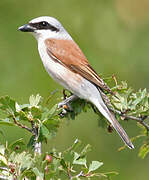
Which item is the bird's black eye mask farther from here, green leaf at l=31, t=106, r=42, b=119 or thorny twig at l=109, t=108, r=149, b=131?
green leaf at l=31, t=106, r=42, b=119

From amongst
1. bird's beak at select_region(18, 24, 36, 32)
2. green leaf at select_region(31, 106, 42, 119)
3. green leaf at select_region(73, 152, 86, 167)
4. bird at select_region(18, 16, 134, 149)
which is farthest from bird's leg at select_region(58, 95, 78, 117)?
bird's beak at select_region(18, 24, 36, 32)

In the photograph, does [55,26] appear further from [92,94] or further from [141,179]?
[141,179]

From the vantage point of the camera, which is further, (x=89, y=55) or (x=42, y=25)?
(x=89, y=55)

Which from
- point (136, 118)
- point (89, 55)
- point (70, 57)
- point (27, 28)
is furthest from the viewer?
point (89, 55)

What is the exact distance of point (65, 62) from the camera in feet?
11.8

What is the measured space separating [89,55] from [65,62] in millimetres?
865

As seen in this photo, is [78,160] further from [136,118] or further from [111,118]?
[111,118]

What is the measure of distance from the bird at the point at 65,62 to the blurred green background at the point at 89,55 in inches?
15.7

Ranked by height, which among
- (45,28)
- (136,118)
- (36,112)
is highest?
(45,28)

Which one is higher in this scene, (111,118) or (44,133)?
(44,133)

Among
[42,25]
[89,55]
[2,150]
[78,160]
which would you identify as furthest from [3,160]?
[89,55]

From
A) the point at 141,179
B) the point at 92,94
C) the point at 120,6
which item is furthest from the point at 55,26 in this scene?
the point at 141,179

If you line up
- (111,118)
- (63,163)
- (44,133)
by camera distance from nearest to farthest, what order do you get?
(63,163)
(44,133)
(111,118)

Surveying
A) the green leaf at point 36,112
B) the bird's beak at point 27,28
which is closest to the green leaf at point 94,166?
the green leaf at point 36,112
